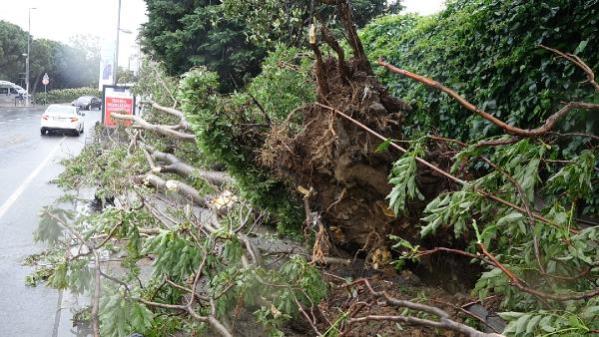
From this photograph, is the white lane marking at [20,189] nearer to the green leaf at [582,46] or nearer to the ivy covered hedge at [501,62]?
the ivy covered hedge at [501,62]

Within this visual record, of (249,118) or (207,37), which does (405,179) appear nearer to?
(249,118)

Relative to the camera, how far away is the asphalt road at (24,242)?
5.34 metres

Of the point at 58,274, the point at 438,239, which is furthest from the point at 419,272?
the point at 58,274

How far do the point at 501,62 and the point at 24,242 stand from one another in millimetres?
7148

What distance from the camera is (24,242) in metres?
8.30

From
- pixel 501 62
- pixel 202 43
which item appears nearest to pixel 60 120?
pixel 202 43

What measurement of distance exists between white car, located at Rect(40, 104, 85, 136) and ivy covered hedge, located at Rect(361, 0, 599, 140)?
73.3 feet

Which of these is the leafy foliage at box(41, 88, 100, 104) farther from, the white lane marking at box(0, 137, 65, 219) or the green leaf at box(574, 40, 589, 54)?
the green leaf at box(574, 40, 589, 54)

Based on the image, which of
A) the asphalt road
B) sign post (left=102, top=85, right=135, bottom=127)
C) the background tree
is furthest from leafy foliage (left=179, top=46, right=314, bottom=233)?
sign post (left=102, top=85, right=135, bottom=127)

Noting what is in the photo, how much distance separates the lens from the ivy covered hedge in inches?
188

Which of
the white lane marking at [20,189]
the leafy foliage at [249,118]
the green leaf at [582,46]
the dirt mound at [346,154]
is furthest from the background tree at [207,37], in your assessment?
the green leaf at [582,46]

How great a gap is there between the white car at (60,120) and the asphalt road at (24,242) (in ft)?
18.7

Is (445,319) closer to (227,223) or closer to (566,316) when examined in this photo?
(566,316)

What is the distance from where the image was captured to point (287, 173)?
5.27 metres
